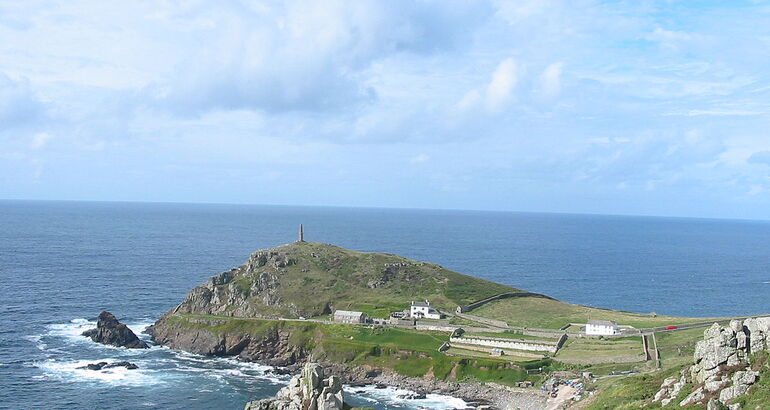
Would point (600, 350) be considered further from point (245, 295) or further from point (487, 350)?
point (245, 295)

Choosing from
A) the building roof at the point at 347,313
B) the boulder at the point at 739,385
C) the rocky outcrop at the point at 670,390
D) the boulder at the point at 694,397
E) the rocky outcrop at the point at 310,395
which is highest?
the boulder at the point at 739,385

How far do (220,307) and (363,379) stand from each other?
169 ft

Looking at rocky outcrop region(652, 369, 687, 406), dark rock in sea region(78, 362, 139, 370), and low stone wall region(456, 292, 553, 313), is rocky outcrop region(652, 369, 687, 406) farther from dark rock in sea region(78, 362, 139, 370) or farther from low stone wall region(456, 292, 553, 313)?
dark rock in sea region(78, 362, 139, 370)

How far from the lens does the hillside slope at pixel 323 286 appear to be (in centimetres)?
14475

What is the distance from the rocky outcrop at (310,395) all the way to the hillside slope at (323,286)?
69.4 meters

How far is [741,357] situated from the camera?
172 ft

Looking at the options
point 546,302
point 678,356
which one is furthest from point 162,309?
point 678,356

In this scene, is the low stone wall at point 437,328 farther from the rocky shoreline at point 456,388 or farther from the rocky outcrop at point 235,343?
the rocky outcrop at point 235,343

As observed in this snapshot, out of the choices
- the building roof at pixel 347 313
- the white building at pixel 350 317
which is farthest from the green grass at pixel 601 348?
the building roof at pixel 347 313

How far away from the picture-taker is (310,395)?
2660 inches

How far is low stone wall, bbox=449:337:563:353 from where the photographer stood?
112 meters

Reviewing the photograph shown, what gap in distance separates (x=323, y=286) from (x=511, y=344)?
5583cm

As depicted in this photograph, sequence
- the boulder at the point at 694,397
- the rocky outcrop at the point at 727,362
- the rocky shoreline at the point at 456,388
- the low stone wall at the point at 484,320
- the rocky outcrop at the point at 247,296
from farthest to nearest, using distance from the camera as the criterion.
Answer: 1. the rocky outcrop at the point at 247,296
2. the low stone wall at the point at 484,320
3. the rocky shoreline at the point at 456,388
4. the boulder at the point at 694,397
5. the rocky outcrop at the point at 727,362

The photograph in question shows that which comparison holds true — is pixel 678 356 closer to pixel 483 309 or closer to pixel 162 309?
pixel 483 309
